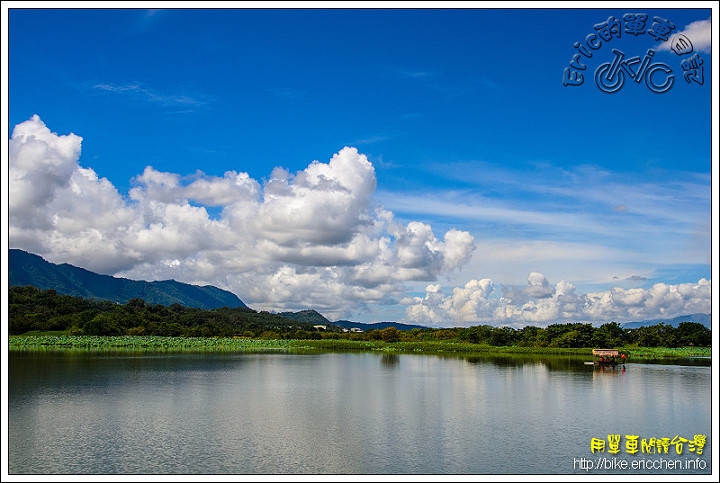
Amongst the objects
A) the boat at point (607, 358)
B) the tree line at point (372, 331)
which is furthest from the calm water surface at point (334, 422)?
the tree line at point (372, 331)

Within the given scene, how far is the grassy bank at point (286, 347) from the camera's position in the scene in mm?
81000

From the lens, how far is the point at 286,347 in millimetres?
102688

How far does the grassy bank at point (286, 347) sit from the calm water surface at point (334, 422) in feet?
121

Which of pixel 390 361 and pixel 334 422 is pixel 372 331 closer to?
pixel 390 361

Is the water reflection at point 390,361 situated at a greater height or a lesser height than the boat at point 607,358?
lesser

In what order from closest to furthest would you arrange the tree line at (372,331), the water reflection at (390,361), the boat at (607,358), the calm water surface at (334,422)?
1. the calm water surface at (334,422)
2. the boat at (607,358)
3. the water reflection at (390,361)
4. the tree line at (372,331)

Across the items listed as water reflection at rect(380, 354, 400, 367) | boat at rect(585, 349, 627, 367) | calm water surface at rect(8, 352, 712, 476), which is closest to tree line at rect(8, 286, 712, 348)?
boat at rect(585, 349, 627, 367)

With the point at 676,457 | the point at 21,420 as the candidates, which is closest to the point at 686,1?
the point at 676,457

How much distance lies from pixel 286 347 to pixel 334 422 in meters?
78.6

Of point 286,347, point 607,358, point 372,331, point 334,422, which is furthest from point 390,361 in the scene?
point 372,331

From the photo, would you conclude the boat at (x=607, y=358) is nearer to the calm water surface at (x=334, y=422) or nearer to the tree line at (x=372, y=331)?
the calm water surface at (x=334, y=422)

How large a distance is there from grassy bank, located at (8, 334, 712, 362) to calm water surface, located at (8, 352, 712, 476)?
36971mm

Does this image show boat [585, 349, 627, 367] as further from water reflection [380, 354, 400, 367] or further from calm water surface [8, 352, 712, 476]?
water reflection [380, 354, 400, 367]

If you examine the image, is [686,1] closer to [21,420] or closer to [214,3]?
[214,3]
